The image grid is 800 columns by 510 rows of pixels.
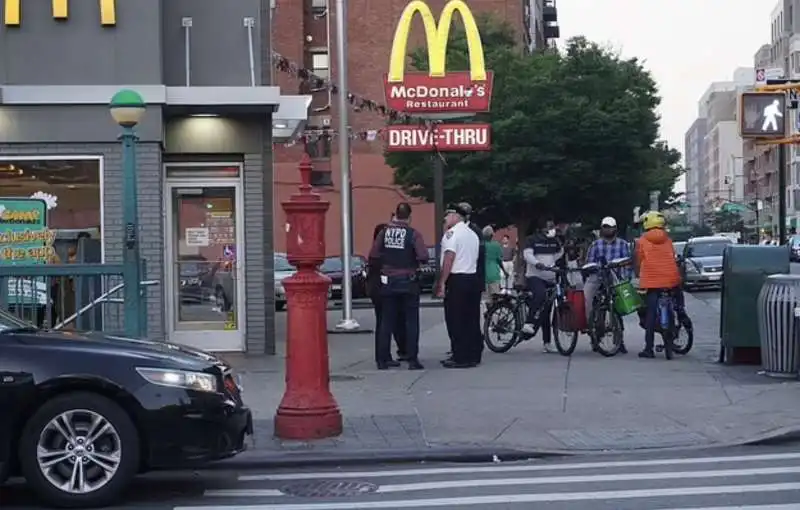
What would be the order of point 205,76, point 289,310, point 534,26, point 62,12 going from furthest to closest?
point 534,26 < point 205,76 < point 62,12 < point 289,310

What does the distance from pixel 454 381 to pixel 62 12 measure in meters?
6.24

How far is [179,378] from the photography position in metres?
7.62

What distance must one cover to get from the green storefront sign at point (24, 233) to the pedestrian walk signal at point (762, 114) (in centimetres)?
920

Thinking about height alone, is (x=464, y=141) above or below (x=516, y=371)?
above

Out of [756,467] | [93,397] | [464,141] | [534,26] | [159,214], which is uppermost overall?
[534,26]

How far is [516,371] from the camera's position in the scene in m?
13.6

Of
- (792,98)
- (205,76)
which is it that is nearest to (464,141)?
(792,98)

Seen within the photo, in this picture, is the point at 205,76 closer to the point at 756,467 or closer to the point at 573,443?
the point at 573,443

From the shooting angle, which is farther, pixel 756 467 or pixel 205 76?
pixel 205 76

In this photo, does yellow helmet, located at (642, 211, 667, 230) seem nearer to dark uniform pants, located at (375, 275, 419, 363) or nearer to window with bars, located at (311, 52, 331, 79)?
dark uniform pants, located at (375, 275, 419, 363)

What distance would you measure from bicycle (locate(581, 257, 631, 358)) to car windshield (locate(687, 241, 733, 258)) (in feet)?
67.0

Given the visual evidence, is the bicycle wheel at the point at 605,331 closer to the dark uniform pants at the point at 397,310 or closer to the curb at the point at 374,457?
the dark uniform pants at the point at 397,310

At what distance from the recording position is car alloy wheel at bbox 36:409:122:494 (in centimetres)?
737

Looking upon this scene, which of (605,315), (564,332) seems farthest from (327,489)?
(605,315)
